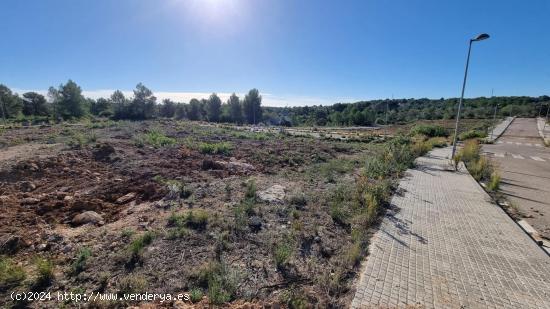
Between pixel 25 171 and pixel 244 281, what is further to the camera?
pixel 25 171

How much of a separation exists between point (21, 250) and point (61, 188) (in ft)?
12.8

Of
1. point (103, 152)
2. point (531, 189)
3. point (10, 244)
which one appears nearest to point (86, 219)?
point (10, 244)

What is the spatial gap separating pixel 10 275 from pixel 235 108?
68742 millimetres

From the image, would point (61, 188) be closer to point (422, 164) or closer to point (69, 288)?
point (69, 288)

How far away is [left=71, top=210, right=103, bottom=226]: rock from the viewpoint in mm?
5539

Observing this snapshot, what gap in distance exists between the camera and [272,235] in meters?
5.18

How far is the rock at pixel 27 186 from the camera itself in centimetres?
751

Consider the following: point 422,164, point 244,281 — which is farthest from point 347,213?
point 422,164

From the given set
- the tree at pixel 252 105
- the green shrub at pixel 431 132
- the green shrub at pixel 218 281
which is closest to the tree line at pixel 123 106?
the tree at pixel 252 105

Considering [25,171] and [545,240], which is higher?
[25,171]

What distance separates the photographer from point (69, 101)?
2115 inches

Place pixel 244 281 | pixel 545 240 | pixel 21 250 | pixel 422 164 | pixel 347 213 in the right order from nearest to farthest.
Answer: pixel 244 281 < pixel 21 250 < pixel 545 240 < pixel 347 213 < pixel 422 164

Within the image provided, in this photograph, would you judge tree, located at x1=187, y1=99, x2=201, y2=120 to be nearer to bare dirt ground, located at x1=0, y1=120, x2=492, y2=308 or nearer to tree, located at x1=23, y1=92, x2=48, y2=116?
tree, located at x1=23, y1=92, x2=48, y2=116

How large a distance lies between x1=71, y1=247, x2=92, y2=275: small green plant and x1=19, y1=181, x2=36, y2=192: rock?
5.26 metres
